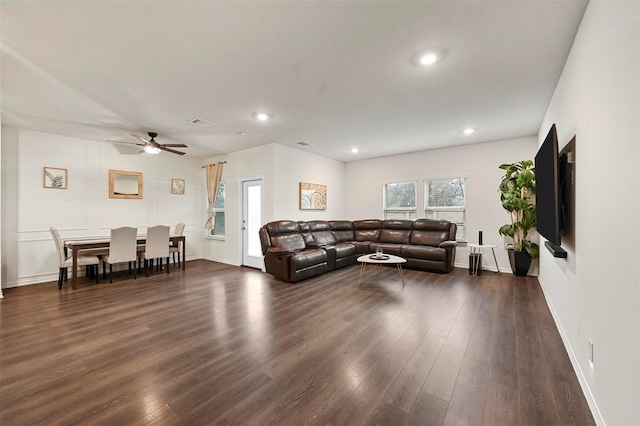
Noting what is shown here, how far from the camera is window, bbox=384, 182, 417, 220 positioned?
666 centimetres

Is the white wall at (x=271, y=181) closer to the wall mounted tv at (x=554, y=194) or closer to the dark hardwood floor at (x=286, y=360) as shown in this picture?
the dark hardwood floor at (x=286, y=360)

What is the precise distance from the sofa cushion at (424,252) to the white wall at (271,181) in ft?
7.78

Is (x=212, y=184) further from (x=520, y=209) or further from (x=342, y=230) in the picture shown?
(x=520, y=209)

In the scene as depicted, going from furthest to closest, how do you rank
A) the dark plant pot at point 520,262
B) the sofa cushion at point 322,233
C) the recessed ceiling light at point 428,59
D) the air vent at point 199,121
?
the sofa cushion at point 322,233, the dark plant pot at point 520,262, the air vent at point 199,121, the recessed ceiling light at point 428,59

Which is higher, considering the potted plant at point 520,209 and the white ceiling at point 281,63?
the white ceiling at point 281,63

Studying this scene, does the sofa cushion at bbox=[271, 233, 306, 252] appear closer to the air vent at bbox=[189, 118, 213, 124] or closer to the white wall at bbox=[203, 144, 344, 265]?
the white wall at bbox=[203, 144, 344, 265]

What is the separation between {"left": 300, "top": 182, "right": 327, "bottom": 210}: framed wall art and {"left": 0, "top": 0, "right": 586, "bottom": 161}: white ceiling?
210 cm

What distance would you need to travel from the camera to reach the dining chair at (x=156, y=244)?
5051 millimetres

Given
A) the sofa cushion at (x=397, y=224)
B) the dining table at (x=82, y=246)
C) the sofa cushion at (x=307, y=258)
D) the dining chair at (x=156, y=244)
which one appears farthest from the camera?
the sofa cushion at (x=397, y=224)

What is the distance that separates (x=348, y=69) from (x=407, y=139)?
121 inches

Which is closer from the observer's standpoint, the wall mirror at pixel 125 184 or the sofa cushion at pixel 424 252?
the sofa cushion at pixel 424 252

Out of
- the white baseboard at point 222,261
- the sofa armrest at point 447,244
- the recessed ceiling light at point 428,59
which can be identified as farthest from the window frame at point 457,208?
the white baseboard at point 222,261

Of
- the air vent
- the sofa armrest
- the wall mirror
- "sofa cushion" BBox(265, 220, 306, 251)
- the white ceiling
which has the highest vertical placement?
the air vent

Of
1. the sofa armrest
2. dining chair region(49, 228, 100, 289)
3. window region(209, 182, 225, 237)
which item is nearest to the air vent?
window region(209, 182, 225, 237)
